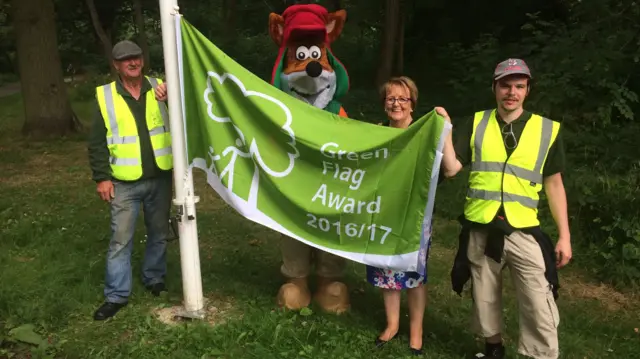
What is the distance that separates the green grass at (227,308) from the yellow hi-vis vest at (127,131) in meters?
1.06

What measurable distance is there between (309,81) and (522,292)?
6.39 ft

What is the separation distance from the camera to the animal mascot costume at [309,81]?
13.5 ft

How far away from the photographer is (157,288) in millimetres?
4633

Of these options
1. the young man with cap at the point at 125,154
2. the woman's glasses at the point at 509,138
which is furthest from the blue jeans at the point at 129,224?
the woman's glasses at the point at 509,138

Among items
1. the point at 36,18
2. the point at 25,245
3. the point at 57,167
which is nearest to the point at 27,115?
the point at 36,18

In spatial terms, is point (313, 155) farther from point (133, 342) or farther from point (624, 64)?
point (624, 64)

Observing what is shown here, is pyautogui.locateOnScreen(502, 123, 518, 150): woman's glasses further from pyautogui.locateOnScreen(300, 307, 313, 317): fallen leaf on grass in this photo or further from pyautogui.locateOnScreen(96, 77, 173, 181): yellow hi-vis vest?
pyautogui.locateOnScreen(96, 77, 173, 181): yellow hi-vis vest

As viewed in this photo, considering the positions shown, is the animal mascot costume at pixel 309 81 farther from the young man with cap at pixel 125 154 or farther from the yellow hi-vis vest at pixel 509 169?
the yellow hi-vis vest at pixel 509 169

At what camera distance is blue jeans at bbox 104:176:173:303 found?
4.25 metres

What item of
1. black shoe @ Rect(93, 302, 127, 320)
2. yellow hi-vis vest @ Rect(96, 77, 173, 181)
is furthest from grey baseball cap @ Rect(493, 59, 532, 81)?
black shoe @ Rect(93, 302, 127, 320)

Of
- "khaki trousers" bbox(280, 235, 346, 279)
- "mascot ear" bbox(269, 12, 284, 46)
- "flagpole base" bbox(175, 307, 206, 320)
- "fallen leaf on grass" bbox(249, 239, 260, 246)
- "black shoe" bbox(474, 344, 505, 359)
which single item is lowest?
"fallen leaf on grass" bbox(249, 239, 260, 246)

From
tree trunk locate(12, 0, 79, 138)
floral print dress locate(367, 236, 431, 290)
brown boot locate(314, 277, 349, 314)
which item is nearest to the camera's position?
floral print dress locate(367, 236, 431, 290)

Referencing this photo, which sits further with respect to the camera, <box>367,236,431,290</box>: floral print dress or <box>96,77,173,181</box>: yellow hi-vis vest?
<box>96,77,173,181</box>: yellow hi-vis vest

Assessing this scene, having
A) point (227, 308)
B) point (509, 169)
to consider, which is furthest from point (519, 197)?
point (227, 308)
